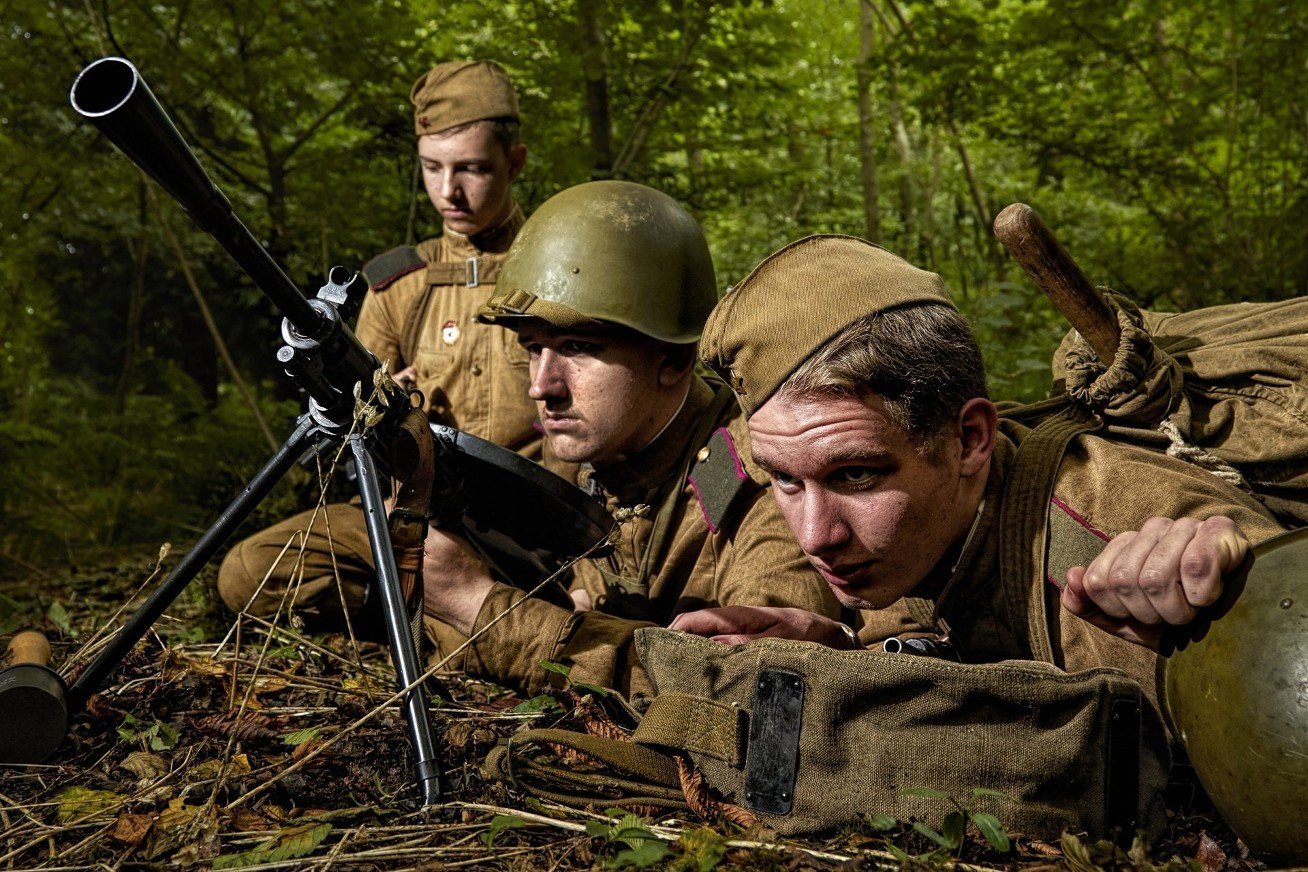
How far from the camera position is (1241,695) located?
1.87 meters

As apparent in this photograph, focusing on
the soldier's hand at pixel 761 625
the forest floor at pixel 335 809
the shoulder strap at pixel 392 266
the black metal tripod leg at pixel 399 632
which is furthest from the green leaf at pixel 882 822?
the shoulder strap at pixel 392 266

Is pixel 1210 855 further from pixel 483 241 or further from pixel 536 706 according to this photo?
pixel 483 241

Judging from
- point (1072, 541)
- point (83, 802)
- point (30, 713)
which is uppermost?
point (30, 713)

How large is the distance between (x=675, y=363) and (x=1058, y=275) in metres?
1.37

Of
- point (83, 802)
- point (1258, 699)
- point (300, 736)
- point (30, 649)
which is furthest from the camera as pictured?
point (30, 649)

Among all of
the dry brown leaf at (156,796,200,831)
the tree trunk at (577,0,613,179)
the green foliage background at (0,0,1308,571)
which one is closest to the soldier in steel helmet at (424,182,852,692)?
the dry brown leaf at (156,796,200,831)

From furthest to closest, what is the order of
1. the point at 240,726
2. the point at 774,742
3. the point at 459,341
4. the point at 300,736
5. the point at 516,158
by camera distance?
the point at 516,158 → the point at 459,341 → the point at 240,726 → the point at 300,736 → the point at 774,742

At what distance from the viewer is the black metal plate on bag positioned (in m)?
2.07

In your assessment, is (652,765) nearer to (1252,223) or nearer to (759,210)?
(1252,223)

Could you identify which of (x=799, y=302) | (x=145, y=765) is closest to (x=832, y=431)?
(x=799, y=302)

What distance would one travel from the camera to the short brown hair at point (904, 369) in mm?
2264

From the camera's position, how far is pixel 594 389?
130 inches

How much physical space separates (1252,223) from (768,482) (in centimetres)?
662

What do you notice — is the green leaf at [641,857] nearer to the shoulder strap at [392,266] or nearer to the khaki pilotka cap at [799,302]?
the khaki pilotka cap at [799,302]
